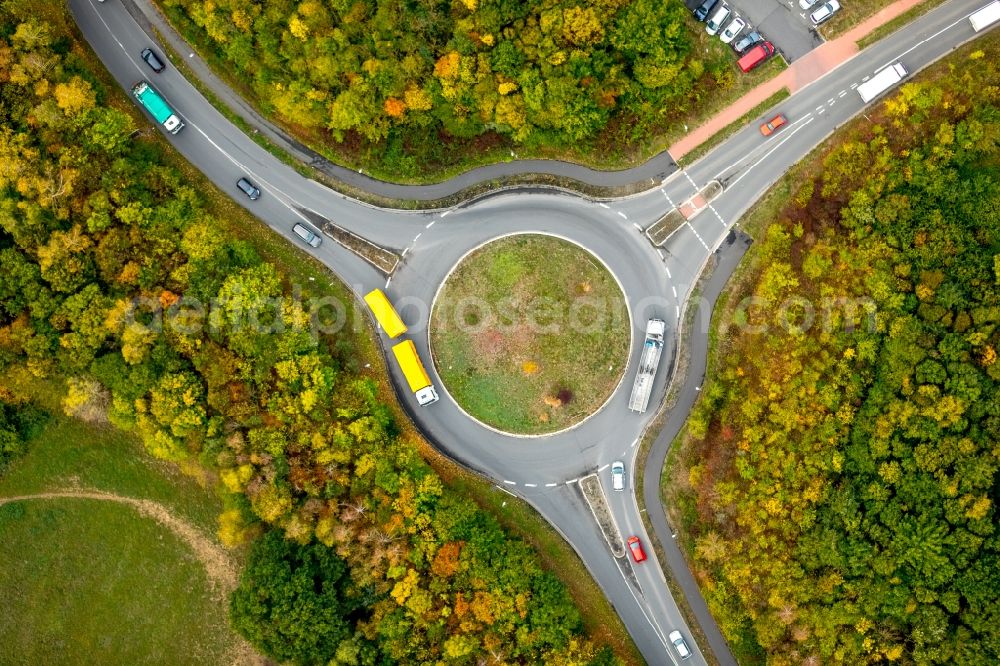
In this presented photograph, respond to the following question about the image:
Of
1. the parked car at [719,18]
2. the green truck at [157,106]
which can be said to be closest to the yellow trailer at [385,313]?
the green truck at [157,106]

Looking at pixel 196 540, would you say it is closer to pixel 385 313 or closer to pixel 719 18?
pixel 385 313

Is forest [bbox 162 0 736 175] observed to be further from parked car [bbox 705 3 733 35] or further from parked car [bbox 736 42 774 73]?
parked car [bbox 705 3 733 35]

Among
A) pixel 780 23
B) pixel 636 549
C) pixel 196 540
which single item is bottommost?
pixel 636 549

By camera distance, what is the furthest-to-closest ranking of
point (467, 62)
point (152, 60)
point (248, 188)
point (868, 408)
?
point (248, 188) < point (152, 60) < point (467, 62) < point (868, 408)

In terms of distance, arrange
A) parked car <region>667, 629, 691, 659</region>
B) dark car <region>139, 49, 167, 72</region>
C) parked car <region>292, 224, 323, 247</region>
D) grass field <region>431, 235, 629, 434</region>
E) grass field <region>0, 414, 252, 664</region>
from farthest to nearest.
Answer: parked car <region>292, 224, 323, 247</region> → grass field <region>431, 235, 629, 434</region> → dark car <region>139, 49, 167, 72</region> → parked car <region>667, 629, 691, 659</region> → grass field <region>0, 414, 252, 664</region>

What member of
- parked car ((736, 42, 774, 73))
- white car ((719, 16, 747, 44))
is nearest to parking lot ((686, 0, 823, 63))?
white car ((719, 16, 747, 44))

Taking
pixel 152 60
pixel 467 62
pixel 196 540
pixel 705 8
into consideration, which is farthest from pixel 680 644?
pixel 152 60
